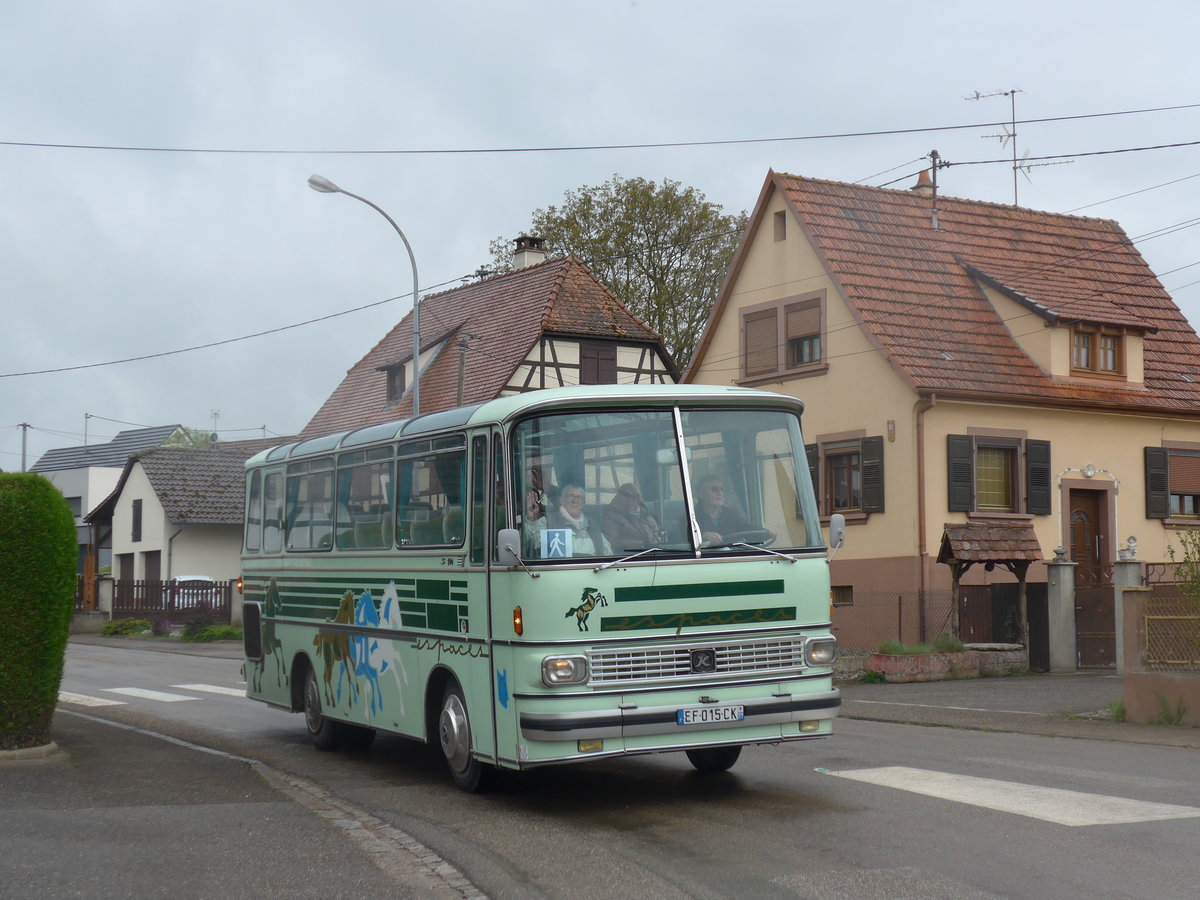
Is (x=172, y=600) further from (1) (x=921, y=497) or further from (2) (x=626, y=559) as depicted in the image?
(2) (x=626, y=559)

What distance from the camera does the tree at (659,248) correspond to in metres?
50.4

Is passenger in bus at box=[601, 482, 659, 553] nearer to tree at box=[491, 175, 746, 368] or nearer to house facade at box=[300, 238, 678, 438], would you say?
house facade at box=[300, 238, 678, 438]

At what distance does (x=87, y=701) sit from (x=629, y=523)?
41.8 feet

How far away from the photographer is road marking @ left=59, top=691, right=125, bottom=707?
1953 centimetres

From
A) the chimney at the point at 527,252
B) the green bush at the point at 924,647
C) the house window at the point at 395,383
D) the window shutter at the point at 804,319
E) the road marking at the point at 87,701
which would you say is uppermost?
the chimney at the point at 527,252

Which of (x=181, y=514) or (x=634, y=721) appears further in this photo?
(x=181, y=514)

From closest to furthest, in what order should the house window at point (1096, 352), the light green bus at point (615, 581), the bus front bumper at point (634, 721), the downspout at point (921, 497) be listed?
the bus front bumper at point (634, 721) < the light green bus at point (615, 581) < the downspout at point (921, 497) < the house window at point (1096, 352)

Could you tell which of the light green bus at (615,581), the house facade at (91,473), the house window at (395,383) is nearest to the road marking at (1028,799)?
the light green bus at (615,581)

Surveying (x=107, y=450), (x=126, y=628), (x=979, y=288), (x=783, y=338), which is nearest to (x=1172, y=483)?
(x=979, y=288)

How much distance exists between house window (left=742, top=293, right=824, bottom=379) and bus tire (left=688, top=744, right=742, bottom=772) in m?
19.5

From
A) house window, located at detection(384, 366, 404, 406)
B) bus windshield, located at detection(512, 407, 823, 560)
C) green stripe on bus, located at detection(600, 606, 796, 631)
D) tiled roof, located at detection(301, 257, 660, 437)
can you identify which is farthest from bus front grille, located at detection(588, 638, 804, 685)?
house window, located at detection(384, 366, 404, 406)

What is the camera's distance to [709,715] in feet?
32.1

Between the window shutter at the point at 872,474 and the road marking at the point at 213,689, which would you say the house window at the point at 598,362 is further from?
the road marking at the point at 213,689

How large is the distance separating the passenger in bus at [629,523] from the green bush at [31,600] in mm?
4511
